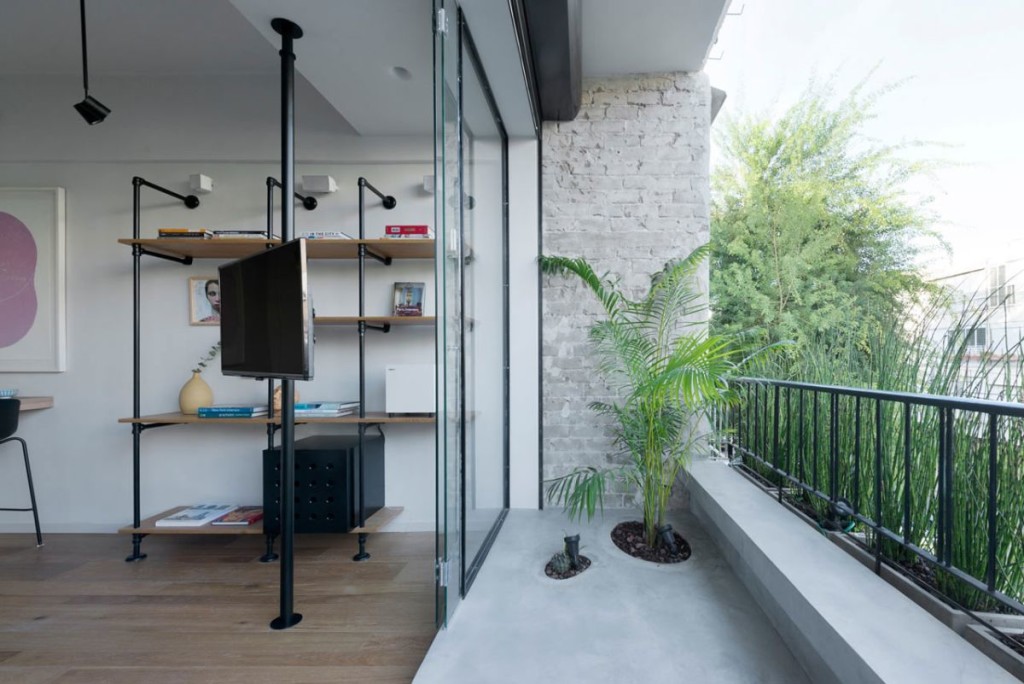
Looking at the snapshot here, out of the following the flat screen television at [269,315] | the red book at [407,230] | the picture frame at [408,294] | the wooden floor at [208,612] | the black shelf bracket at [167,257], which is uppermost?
the red book at [407,230]

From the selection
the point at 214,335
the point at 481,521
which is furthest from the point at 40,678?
the point at 214,335

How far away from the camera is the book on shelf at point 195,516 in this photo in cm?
233

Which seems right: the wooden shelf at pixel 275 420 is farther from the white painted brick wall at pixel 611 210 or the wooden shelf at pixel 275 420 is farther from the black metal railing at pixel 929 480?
the black metal railing at pixel 929 480

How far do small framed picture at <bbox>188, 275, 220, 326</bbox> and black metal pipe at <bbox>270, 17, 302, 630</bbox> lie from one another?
4.64 feet

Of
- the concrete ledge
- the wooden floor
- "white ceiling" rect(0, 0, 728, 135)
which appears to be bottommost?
the wooden floor

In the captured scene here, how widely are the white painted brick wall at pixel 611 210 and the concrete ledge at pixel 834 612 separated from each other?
955 millimetres

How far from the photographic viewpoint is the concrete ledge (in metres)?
0.90

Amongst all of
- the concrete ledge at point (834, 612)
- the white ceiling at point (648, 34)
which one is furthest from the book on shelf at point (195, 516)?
the white ceiling at point (648, 34)

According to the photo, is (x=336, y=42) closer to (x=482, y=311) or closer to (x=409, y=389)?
(x=482, y=311)

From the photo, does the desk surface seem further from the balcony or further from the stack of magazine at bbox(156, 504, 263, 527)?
the balcony

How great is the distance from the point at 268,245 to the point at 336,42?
1059 mm

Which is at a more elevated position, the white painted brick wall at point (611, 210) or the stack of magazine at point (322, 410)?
the white painted brick wall at point (611, 210)

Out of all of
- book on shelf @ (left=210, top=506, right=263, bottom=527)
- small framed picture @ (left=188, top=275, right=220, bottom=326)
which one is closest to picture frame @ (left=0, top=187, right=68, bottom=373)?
small framed picture @ (left=188, top=275, right=220, bottom=326)

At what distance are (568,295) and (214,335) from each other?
2227 millimetres
